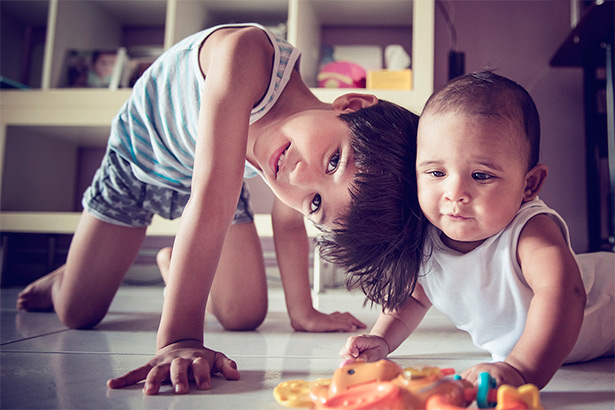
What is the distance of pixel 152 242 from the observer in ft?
7.54

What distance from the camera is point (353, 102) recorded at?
0.92m

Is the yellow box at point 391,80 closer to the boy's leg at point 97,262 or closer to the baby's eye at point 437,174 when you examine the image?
the boy's leg at point 97,262

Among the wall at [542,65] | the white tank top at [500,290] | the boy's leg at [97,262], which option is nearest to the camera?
the white tank top at [500,290]

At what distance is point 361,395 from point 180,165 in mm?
759

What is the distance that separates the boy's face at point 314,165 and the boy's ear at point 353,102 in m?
0.03

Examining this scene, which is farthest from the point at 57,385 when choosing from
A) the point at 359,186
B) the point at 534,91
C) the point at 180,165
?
the point at 534,91

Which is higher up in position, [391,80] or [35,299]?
[391,80]

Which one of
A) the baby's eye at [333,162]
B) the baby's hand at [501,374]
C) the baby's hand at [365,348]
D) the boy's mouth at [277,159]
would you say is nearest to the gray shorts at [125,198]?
the boy's mouth at [277,159]

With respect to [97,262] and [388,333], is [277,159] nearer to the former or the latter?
[388,333]

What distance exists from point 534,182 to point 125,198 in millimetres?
873

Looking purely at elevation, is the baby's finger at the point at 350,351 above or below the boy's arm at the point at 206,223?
below

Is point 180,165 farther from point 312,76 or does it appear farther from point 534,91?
point 534,91

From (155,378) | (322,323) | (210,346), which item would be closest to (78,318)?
(210,346)

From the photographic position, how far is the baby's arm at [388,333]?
71cm
